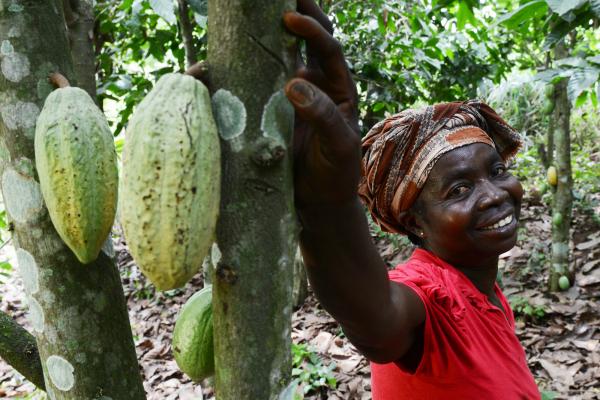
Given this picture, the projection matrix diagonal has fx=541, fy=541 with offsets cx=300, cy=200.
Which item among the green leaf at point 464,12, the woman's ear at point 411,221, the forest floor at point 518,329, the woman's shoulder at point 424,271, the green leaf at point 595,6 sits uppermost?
the green leaf at point 464,12

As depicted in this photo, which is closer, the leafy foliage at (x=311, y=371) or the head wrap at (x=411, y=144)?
the head wrap at (x=411, y=144)

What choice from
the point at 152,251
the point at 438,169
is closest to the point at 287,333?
the point at 152,251

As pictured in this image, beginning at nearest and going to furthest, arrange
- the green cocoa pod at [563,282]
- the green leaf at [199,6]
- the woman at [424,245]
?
the woman at [424,245] < the green leaf at [199,6] < the green cocoa pod at [563,282]

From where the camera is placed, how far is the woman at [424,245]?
2.83ft

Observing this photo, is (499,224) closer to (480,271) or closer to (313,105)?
(480,271)

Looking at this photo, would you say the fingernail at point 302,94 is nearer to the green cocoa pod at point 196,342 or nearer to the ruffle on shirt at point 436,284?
the green cocoa pod at point 196,342

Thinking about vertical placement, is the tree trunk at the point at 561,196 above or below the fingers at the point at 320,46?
below

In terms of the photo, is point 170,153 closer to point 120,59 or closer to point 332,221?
point 332,221

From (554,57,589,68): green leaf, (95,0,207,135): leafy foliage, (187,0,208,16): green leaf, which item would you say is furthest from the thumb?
(95,0,207,135): leafy foliage

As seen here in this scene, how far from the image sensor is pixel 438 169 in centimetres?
148

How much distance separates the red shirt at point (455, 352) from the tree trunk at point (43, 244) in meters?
0.74

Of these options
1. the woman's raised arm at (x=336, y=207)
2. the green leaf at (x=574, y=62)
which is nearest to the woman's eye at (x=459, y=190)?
the woman's raised arm at (x=336, y=207)

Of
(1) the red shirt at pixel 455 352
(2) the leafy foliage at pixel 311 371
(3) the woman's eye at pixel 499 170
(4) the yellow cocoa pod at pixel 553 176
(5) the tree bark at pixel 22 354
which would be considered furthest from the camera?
(4) the yellow cocoa pod at pixel 553 176

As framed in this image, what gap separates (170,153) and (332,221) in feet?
1.06
